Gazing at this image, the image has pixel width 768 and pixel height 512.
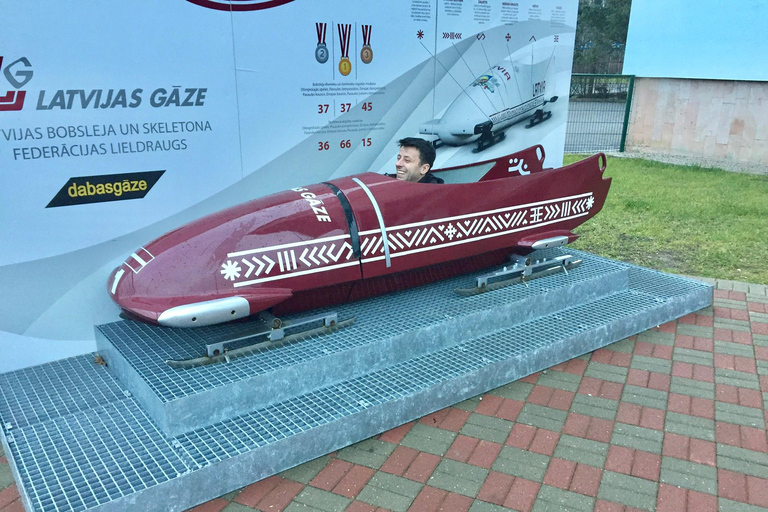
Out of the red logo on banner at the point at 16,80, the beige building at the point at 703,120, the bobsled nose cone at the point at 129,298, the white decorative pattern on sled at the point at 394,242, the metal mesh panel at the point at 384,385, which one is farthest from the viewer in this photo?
the beige building at the point at 703,120

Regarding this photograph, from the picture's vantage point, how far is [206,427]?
2.74 m

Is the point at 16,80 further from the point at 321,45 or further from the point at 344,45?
the point at 344,45

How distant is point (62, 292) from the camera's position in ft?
11.6

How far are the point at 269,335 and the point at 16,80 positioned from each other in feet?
6.35

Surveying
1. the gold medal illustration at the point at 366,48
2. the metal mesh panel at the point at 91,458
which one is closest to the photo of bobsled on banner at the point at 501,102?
the gold medal illustration at the point at 366,48

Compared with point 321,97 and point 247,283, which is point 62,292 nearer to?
point 247,283

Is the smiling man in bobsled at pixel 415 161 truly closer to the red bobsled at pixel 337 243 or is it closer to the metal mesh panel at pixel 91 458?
the red bobsled at pixel 337 243

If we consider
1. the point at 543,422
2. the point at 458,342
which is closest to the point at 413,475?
the point at 543,422

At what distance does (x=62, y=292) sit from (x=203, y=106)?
4.74ft

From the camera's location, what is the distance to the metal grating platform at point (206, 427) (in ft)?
7.86

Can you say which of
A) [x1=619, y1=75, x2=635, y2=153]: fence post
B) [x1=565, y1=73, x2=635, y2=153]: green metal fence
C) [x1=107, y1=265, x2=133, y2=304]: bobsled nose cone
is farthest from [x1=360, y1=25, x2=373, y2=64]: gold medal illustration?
[x1=619, y1=75, x2=635, y2=153]: fence post

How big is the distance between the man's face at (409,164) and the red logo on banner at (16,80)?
7.27ft

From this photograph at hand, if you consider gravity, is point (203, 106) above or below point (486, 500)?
above

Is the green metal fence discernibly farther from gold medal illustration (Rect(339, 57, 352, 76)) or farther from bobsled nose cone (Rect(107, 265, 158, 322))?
bobsled nose cone (Rect(107, 265, 158, 322))
